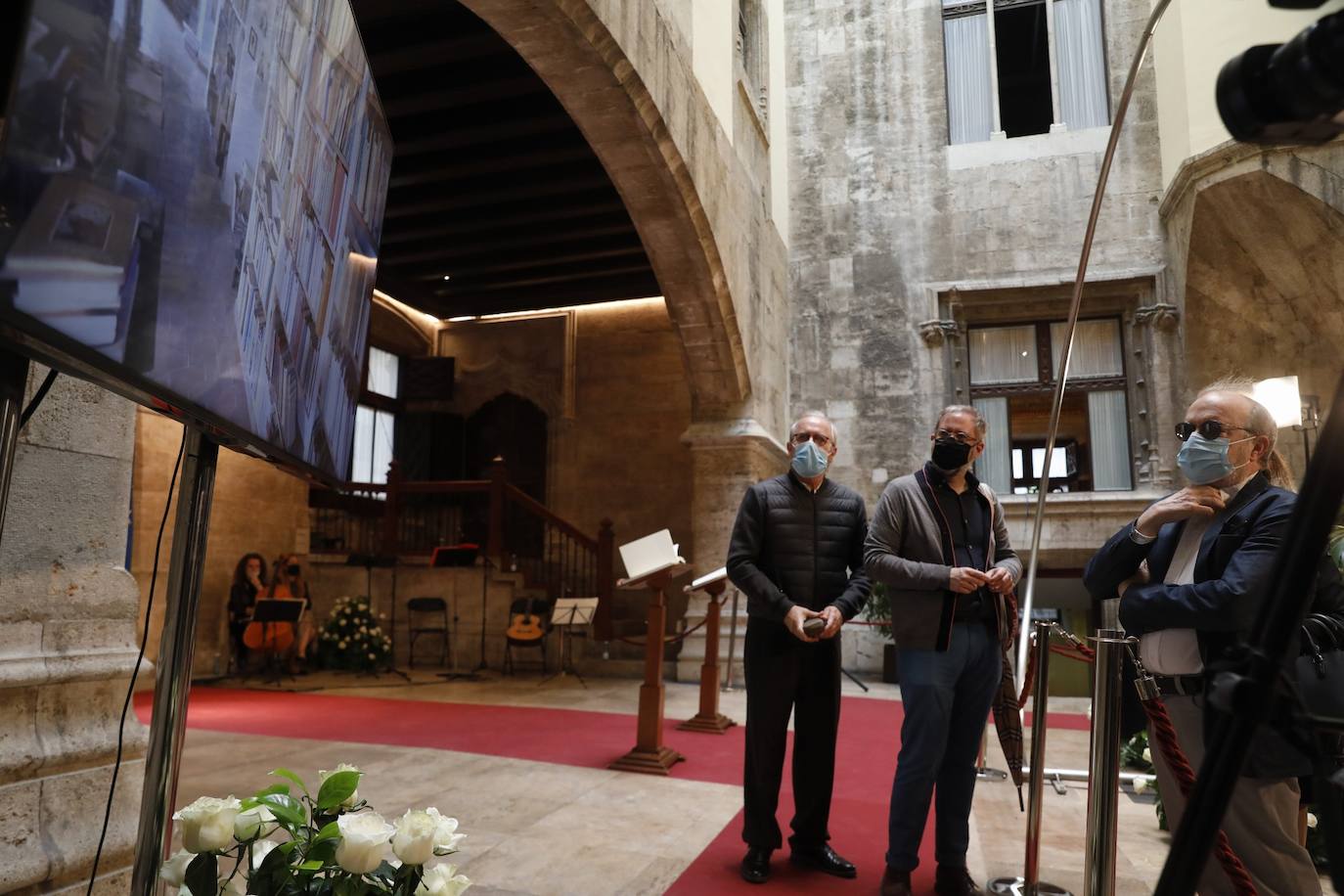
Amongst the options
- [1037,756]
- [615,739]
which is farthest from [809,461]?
[615,739]

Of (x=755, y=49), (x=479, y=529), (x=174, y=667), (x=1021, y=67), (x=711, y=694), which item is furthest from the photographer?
(x=479, y=529)

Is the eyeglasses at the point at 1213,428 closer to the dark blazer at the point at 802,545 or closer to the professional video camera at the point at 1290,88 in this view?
the dark blazer at the point at 802,545

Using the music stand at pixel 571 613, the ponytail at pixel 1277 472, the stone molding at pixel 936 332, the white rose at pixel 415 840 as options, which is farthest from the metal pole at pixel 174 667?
the stone molding at pixel 936 332

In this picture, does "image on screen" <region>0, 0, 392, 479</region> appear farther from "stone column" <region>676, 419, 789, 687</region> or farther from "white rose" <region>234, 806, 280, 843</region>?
"stone column" <region>676, 419, 789, 687</region>

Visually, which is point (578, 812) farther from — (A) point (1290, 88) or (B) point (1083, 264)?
(A) point (1290, 88)

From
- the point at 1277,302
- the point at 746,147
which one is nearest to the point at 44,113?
the point at 746,147

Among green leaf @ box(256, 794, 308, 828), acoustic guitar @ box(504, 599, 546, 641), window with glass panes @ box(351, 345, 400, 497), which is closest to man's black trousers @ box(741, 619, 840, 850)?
green leaf @ box(256, 794, 308, 828)

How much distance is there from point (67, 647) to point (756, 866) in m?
2.00

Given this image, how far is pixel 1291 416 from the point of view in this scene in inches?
244

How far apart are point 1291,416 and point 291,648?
28.3ft

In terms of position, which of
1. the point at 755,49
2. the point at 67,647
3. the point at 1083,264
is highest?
the point at 755,49

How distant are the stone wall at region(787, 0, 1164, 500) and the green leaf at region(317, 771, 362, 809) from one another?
8.57 metres

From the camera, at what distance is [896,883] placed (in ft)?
8.43

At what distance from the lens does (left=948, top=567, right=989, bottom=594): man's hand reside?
260 centimetres
